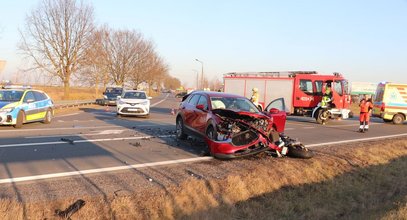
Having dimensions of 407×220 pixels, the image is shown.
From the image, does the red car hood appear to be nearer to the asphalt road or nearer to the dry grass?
the dry grass

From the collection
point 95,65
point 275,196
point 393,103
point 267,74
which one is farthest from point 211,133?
Answer: point 95,65

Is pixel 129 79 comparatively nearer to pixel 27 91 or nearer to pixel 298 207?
pixel 27 91

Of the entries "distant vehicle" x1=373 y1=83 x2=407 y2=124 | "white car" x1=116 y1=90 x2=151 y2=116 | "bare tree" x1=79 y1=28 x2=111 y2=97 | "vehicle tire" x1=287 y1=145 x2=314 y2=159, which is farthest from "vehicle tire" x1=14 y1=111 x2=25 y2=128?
"bare tree" x1=79 y1=28 x2=111 y2=97

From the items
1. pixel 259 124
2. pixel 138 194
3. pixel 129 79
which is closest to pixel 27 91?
pixel 259 124

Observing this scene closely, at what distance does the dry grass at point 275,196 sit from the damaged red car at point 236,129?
1.03ft

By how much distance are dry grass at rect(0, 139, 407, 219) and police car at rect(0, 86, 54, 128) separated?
28.8 feet

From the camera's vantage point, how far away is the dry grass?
5.28 m

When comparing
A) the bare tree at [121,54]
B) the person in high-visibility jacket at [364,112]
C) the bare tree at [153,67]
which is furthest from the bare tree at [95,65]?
the person in high-visibility jacket at [364,112]

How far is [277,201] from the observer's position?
6.58 m

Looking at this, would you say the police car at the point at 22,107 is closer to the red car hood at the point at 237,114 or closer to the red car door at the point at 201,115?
the red car door at the point at 201,115

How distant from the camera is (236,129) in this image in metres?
8.77

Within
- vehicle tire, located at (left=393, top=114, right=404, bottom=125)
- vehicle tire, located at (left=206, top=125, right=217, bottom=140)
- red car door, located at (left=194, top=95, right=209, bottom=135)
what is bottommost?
vehicle tire, located at (left=393, top=114, right=404, bottom=125)

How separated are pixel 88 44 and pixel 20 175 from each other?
116ft

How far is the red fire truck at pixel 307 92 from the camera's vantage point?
22.0 meters
